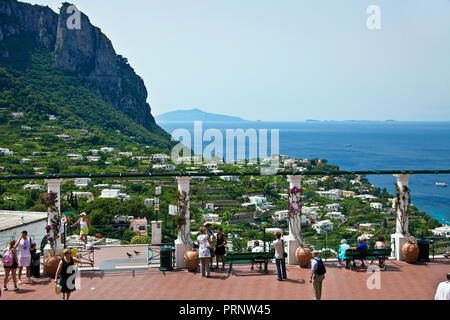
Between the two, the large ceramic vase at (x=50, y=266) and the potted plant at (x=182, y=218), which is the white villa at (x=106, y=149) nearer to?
the potted plant at (x=182, y=218)

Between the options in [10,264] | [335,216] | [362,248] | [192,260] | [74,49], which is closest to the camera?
[10,264]

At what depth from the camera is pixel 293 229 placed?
9.70m

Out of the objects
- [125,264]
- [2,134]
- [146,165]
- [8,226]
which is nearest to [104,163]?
[146,165]

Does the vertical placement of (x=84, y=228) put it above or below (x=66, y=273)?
above

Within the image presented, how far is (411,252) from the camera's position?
9766 millimetres

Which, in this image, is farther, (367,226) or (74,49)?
(74,49)

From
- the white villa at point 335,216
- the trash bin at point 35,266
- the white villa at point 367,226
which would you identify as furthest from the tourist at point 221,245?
the white villa at point 335,216

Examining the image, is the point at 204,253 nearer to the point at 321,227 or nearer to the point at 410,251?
the point at 410,251

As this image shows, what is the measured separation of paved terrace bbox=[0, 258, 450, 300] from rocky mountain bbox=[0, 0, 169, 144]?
138016 millimetres

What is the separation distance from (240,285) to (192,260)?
1.21 m

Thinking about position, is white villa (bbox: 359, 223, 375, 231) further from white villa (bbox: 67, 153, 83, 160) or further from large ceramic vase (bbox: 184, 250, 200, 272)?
white villa (bbox: 67, 153, 83, 160)

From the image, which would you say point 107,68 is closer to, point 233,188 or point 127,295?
point 233,188

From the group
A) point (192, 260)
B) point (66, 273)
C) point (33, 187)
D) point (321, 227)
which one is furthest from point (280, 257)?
point (33, 187)

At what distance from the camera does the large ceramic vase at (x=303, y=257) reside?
30.9ft
